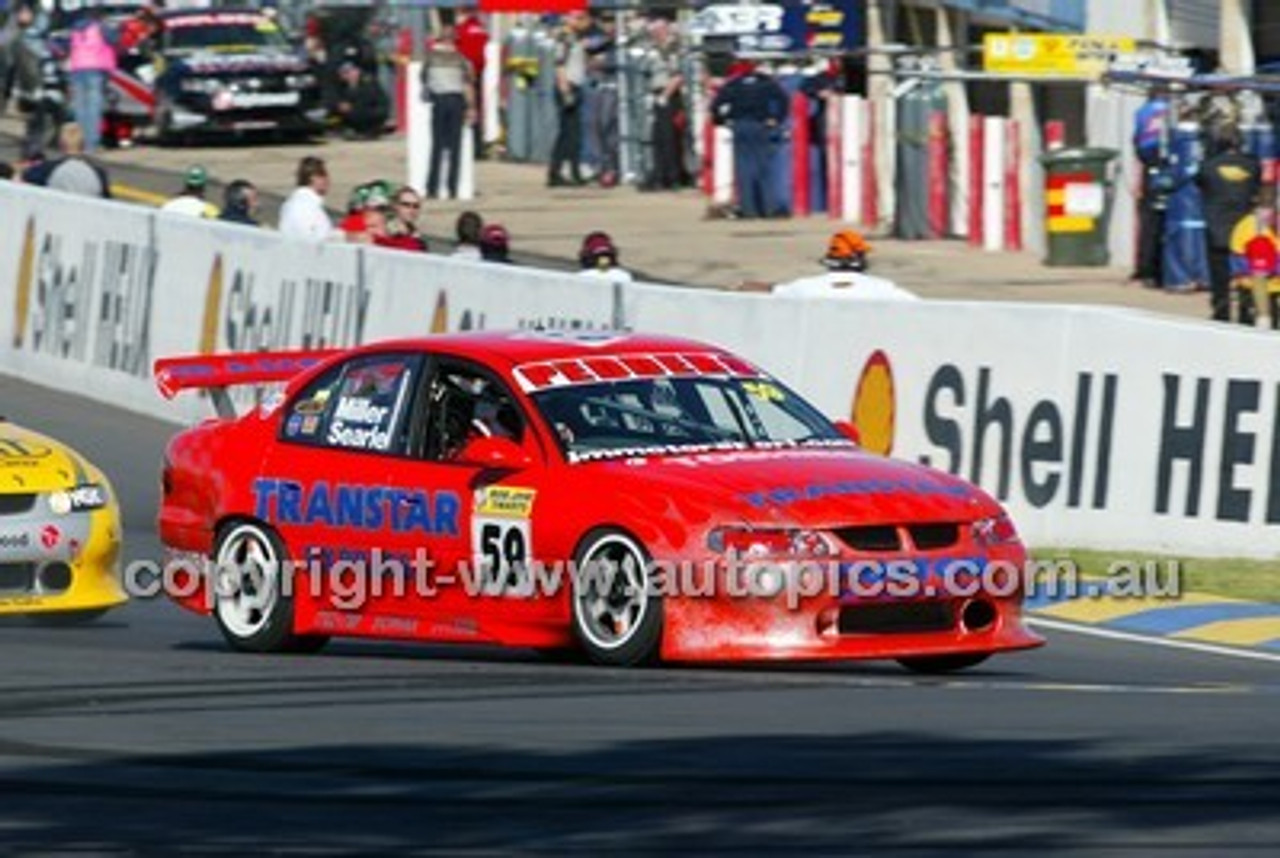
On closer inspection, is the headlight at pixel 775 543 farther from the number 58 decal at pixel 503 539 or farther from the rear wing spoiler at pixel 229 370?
the rear wing spoiler at pixel 229 370

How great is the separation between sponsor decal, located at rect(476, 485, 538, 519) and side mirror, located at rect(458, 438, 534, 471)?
85 mm

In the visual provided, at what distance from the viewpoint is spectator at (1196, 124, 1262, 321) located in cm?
2889

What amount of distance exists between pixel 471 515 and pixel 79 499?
9.13ft

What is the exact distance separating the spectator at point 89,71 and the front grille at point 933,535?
103 feet

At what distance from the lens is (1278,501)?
18812 mm

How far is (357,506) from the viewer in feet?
51.5

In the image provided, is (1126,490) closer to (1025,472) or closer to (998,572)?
(1025,472)

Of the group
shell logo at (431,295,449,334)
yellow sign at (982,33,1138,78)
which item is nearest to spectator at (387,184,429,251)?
shell logo at (431,295,449,334)

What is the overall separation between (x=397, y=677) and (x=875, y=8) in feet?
89.1

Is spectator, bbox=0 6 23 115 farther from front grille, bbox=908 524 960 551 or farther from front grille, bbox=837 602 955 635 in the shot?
front grille, bbox=837 602 955 635

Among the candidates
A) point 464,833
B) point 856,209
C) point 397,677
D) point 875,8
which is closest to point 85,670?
point 397,677

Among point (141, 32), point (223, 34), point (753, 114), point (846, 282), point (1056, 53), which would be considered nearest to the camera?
point (846, 282)

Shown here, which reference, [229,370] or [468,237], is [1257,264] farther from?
[229,370]

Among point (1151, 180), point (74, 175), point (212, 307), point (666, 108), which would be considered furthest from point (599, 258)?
point (666, 108)
